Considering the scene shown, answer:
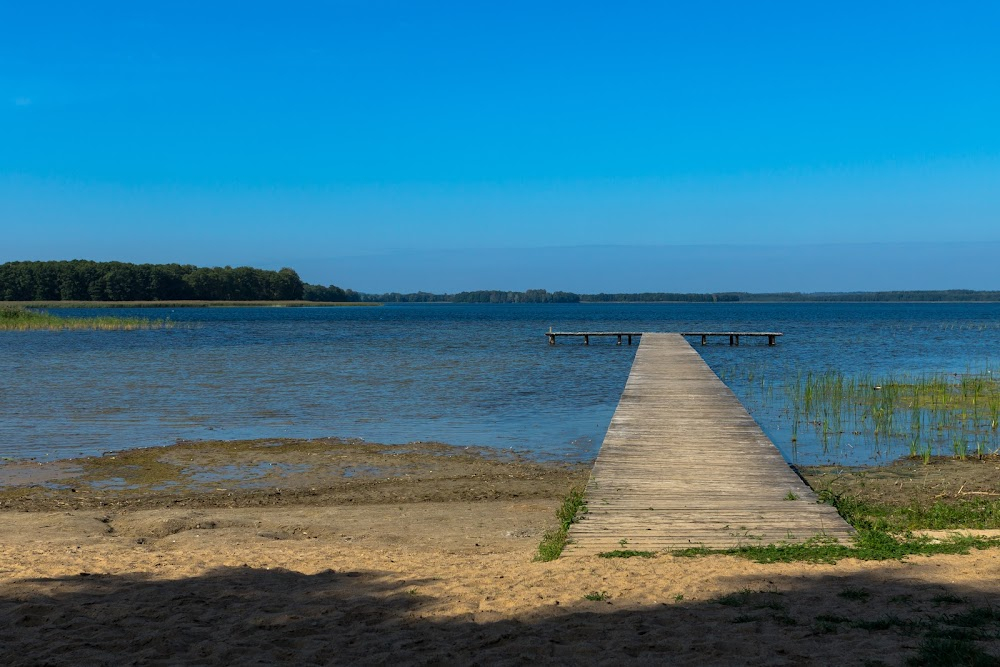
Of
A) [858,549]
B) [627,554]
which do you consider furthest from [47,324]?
[858,549]

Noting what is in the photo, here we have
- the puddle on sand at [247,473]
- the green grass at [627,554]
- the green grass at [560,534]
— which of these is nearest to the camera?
the green grass at [627,554]

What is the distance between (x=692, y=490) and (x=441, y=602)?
435cm

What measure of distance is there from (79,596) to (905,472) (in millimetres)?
11091

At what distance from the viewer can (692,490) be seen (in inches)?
379

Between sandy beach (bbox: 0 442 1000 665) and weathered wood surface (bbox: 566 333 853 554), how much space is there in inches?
31.2

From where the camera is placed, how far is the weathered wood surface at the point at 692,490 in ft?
26.1

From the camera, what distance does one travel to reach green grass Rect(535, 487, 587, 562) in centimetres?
765

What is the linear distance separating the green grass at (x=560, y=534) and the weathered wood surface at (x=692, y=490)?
10 cm

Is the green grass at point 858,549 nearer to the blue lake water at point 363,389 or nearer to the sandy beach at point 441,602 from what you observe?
the sandy beach at point 441,602

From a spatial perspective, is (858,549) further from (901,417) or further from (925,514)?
(901,417)

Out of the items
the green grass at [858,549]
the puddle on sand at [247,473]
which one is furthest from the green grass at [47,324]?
the green grass at [858,549]

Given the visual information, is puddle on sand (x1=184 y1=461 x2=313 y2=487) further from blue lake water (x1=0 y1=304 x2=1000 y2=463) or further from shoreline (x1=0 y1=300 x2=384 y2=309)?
shoreline (x1=0 y1=300 x2=384 y2=309)

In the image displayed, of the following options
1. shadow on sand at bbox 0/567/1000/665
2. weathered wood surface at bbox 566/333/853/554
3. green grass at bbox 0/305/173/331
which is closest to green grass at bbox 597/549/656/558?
weathered wood surface at bbox 566/333/853/554

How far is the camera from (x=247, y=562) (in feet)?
25.4
